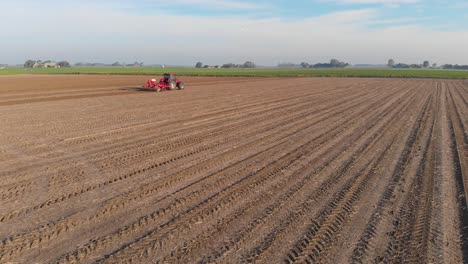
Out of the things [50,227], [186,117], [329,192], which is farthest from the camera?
[186,117]

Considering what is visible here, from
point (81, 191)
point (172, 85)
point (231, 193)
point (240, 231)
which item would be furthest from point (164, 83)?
point (240, 231)

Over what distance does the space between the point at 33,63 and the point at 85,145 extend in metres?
187

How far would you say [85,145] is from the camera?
34.0ft

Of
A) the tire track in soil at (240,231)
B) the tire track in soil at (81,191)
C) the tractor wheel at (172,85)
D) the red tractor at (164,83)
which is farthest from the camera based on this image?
the tractor wheel at (172,85)

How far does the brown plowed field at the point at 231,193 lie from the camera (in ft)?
15.7

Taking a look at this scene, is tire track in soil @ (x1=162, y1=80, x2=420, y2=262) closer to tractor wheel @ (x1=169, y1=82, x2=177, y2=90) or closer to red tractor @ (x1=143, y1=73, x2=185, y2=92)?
red tractor @ (x1=143, y1=73, x2=185, y2=92)

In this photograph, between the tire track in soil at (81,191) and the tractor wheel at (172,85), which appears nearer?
the tire track in soil at (81,191)

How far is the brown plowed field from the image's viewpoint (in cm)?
479

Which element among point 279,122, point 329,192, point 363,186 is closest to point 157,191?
point 329,192

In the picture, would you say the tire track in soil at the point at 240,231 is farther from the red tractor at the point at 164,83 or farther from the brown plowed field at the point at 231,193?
the red tractor at the point at 164,83

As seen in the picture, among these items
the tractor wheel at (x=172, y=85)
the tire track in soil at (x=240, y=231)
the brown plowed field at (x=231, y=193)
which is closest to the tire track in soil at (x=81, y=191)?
the brown plowed field at (x=231, y=193)

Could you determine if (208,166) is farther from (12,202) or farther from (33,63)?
(33,63)

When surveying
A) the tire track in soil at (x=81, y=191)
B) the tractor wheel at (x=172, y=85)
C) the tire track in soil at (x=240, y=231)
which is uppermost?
the tire track in soil at (x=240, y=231)

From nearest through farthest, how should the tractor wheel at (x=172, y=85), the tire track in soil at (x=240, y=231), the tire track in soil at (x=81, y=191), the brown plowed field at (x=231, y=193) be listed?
the tire track in soil at (x=240, y=231)
the brown plowed field at (x=231, y=193)
the tire track in soil at (x=81, y=191)
the tractor wheel at (x=172, y=85)
